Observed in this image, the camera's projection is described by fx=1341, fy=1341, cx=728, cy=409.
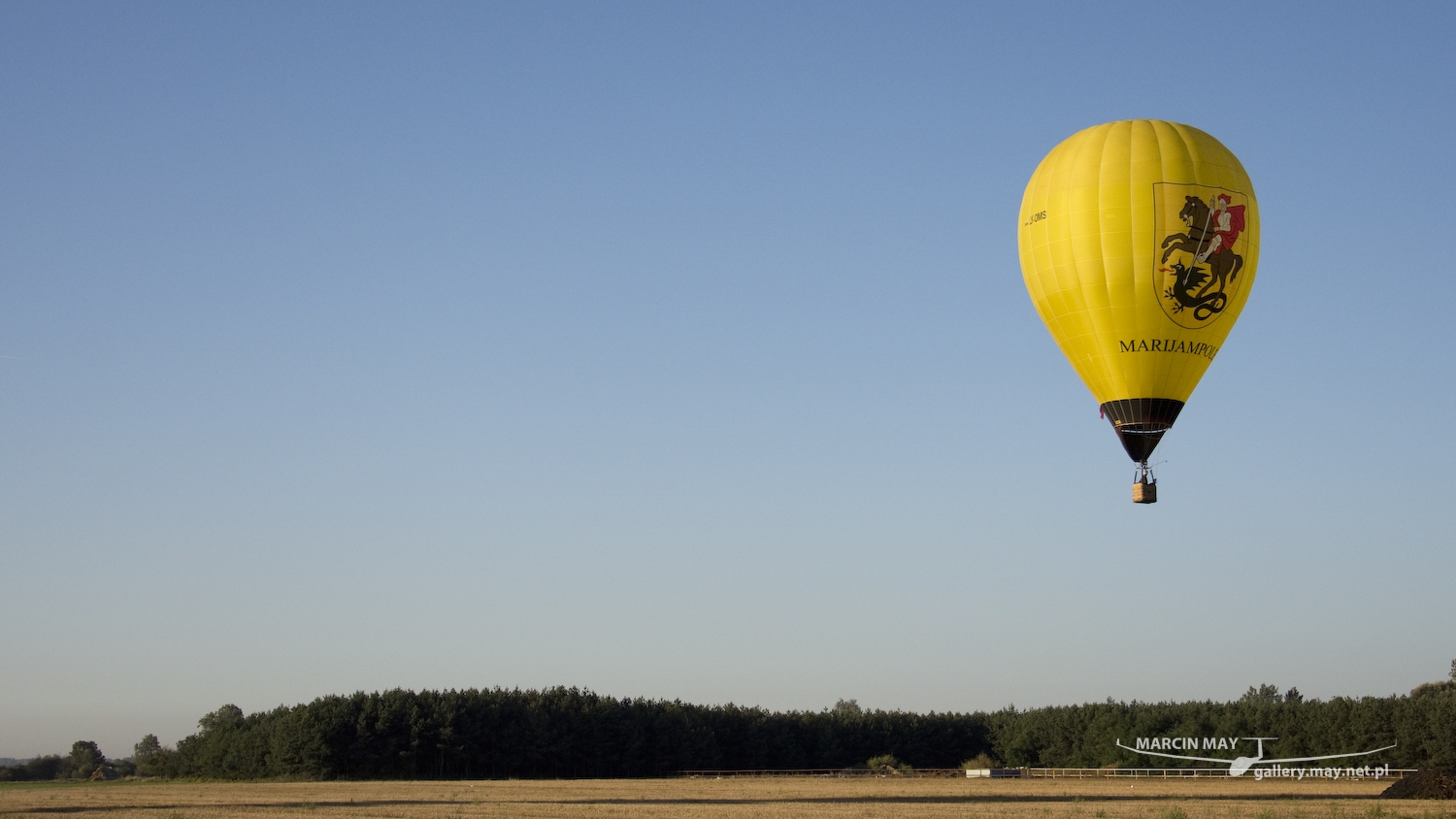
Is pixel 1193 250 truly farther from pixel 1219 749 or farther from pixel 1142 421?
pixel 1219 749

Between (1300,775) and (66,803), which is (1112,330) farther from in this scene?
(1300,775)

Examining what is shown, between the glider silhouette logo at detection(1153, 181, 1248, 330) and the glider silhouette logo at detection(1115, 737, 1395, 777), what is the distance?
38.7m

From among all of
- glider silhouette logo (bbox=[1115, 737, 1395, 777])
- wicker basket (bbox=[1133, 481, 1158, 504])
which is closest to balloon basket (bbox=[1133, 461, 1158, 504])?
wicker basket (bbox=[1133, 481, 1158, 504])

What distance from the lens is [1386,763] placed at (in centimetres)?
6147

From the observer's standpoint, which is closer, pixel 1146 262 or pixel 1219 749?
pixel 1146 262

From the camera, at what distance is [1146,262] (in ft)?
93.3

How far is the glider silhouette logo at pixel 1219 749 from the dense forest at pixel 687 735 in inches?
17.0

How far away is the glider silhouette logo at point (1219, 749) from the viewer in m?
63.1

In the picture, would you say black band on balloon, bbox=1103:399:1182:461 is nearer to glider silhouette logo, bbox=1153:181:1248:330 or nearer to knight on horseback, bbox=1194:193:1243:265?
glider silhouette logo, bbox=1153:181:1248:330

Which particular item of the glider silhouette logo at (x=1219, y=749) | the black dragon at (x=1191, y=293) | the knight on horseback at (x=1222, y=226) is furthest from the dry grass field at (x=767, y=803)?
the glider silhouette logo at (x=1219, y=749)

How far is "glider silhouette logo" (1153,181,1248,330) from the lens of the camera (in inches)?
1121

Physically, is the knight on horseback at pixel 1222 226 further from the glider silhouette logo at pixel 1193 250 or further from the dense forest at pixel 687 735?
the dense forest at pixel 687 735

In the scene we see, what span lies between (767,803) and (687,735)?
139 feet

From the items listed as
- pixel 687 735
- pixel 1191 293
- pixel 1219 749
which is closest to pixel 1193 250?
pixel 1191 293
